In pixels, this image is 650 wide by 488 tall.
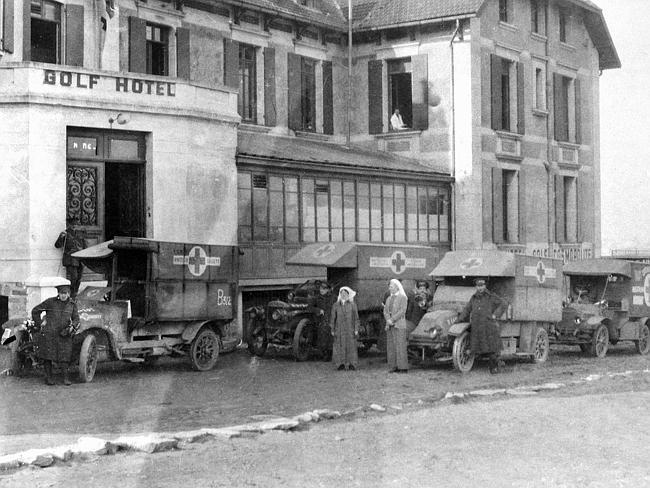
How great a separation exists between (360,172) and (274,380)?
11259mm

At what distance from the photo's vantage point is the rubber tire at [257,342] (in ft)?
61.0

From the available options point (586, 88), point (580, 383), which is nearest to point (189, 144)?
point (580, 383)

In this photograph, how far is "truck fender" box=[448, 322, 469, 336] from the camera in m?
16.4

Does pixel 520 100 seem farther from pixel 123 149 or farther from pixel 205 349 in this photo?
pixel 205 349

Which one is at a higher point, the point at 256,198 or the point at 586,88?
the point at 586,88

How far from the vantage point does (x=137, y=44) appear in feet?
77.6

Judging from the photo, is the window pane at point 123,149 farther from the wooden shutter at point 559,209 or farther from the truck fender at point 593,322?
the wooden shutter at point 559,209

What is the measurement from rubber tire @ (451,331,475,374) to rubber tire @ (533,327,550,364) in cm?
193

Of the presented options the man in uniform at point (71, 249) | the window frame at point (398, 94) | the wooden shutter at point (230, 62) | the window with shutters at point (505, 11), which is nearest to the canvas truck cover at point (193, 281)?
the man in uniform at point (71, 249)

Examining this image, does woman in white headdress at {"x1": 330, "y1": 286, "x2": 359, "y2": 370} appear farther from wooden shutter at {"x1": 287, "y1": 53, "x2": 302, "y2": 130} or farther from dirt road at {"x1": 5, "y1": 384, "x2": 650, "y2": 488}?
wooden shutter at {"x1": 287, "y1": 53, "x2": 302, "y2": 130}

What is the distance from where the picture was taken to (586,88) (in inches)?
1363

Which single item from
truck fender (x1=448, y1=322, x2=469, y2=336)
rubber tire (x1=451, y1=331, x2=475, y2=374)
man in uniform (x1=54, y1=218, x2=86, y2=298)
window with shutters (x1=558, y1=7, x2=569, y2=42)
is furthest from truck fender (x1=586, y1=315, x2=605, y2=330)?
window with shutters (x1=558, y1=7, x2=569, y2=42)

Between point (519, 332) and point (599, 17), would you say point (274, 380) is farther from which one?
point (599, 17)

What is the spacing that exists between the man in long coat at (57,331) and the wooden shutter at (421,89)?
16934mm
